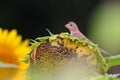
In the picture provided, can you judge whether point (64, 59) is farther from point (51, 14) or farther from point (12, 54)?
point (51, 14)

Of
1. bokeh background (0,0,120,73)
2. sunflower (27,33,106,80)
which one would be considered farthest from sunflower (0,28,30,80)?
bokeh background (0,0,120,73)

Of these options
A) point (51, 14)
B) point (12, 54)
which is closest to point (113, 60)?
point (12, 54)

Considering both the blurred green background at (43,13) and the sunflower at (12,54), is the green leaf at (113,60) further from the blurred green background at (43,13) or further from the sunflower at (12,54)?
the blurred green background at (43,13)

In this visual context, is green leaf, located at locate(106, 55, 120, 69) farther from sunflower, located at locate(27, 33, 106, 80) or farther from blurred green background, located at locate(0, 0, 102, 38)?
blurred green background, located at locate(0, 0, 102, 38)

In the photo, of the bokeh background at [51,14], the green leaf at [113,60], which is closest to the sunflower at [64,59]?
the green leaf at [113,60]

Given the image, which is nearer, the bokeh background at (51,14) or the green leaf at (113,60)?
the green leaf at (113,60)

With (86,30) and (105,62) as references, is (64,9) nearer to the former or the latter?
(86,30)
